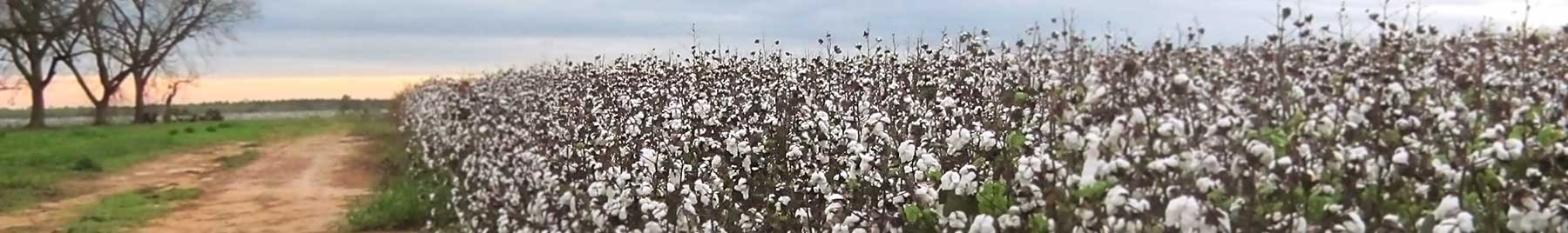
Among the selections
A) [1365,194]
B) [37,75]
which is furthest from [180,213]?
[37,75]

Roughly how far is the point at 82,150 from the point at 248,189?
8.31m

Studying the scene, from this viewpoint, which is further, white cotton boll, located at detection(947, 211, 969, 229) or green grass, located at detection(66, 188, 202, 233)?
green grass, located at detection(66, 188, 202, 233)

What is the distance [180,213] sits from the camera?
49.9 ft

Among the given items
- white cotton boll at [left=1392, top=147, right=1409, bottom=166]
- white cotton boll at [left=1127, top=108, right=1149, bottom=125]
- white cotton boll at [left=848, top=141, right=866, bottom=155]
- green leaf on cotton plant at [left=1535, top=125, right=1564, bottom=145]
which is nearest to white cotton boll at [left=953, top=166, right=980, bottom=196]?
white cotton boll at [left=1127, top=108, right=1149, bottom=125]

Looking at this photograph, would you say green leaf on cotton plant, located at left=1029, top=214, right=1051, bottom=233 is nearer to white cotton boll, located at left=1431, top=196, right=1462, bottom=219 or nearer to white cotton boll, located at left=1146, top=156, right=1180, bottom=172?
white cotton boll, located at left=1146, top=156, right=1180, bottom=172

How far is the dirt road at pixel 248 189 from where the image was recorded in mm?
14219

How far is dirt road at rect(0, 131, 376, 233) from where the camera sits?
14.2 meters

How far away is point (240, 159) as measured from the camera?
23625mm

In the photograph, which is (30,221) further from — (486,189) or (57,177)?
(486,189)

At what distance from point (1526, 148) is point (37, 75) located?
138 feet

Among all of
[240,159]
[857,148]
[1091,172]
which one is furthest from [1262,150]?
[240,159]

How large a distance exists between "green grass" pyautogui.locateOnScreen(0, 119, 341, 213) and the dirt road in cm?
40

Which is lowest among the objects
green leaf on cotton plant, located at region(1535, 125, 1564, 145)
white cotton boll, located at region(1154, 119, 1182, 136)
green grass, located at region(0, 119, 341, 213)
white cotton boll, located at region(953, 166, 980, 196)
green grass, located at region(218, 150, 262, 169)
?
green grass, located at region(218, 150, 262, 169)

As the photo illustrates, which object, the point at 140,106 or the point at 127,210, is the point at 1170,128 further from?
the point at 140,106
